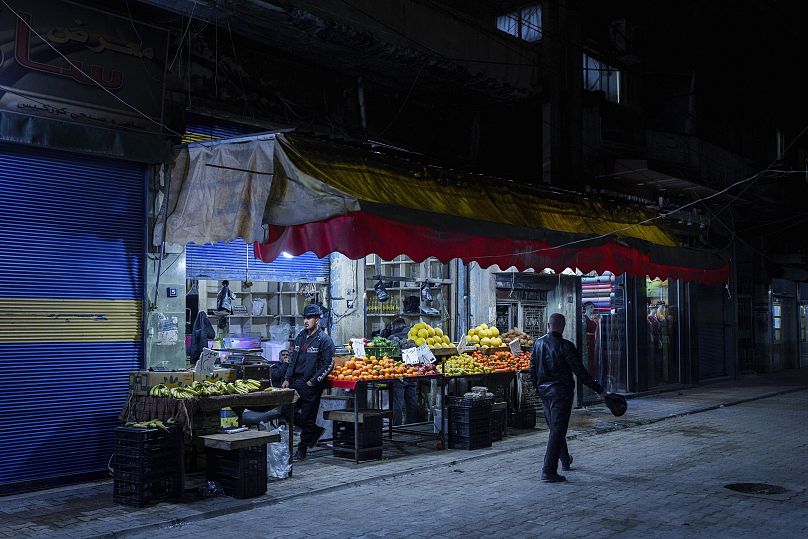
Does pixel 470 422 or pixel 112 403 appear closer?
pixel 112 403

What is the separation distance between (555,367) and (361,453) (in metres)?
3.24

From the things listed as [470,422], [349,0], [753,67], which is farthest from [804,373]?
[349,0]

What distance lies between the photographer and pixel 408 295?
58.6ft

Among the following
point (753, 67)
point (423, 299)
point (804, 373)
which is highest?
point (753, 67)

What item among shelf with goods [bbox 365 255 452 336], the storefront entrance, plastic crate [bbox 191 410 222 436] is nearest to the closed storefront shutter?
the storefront entrance

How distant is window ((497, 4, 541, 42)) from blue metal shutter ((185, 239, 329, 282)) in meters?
Result: 8.85

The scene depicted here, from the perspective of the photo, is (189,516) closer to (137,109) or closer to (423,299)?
(137,109)

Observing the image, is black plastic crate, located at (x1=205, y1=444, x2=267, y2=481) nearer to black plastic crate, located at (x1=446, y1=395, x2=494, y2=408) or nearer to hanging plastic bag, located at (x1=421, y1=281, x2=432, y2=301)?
black plastic crate, located at (x1=446, y1=395, x2=494, y2=408)

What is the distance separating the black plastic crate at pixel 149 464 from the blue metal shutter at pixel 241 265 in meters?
3.76

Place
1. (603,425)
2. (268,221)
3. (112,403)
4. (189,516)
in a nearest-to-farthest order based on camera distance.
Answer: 1. (189,516)
2. (268,221)
3. (112,403)
4. (603,425)

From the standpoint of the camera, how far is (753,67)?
27.5 metres

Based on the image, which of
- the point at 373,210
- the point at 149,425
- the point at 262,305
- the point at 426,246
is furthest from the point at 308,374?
the point at 262,305

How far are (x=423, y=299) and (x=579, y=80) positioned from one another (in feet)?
24.2

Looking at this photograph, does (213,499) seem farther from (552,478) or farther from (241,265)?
(241,265)
